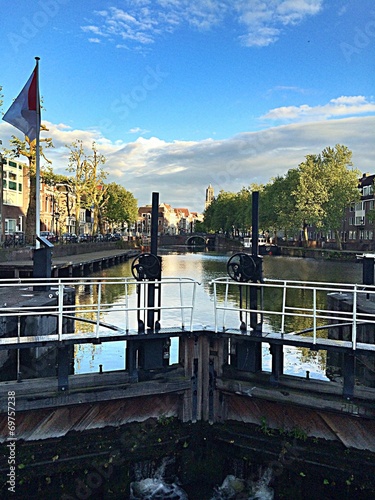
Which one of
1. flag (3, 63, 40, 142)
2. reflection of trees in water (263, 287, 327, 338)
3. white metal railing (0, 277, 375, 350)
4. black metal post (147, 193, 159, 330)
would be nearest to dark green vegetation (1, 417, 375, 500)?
white metal railing (0, 277, 375, 350)

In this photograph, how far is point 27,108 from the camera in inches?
658

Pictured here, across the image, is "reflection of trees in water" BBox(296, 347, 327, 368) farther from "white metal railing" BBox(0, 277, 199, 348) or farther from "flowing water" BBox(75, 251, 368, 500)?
"white metal railing" BBox(0, 277, 199, 348)

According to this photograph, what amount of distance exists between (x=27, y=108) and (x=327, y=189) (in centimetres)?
6115

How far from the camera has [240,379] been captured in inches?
384

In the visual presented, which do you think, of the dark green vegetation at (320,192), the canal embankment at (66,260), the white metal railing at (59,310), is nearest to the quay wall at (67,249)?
the canal embankment at (66,260)

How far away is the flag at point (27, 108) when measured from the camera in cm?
1662

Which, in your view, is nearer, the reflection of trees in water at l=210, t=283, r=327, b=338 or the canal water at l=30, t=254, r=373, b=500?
the canal water at l=30, t=254, r=373, b=500

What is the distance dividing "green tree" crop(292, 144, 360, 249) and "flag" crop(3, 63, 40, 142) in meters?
58.6

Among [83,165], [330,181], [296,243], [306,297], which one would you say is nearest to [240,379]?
[306,297]

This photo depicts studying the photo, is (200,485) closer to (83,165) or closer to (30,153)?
(30,153)

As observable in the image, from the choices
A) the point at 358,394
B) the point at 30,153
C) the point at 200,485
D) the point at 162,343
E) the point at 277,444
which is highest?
the point at 30,153

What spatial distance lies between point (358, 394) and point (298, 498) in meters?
2.29

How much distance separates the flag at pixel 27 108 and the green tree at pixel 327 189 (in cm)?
5864

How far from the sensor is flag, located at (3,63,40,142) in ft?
54.5
